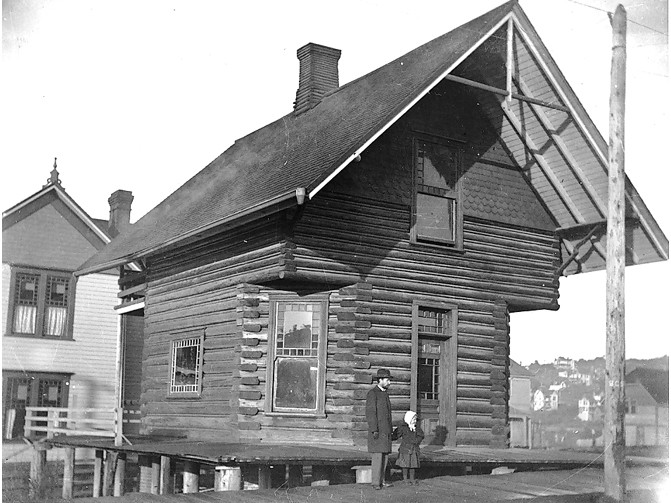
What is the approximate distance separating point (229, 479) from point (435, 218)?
7.48 m

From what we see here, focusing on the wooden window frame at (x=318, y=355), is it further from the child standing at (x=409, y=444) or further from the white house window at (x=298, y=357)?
the child standing at (x=409, y=444)

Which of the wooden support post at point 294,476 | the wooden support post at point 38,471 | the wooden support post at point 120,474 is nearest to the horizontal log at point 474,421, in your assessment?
the wooden support post at point 294,476

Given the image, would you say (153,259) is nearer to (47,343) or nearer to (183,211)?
(183,211)

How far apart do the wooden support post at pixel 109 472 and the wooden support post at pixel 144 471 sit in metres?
0.68

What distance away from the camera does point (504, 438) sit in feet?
59.7

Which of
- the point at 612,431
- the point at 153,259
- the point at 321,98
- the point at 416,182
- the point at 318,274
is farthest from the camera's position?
the point at 321,98

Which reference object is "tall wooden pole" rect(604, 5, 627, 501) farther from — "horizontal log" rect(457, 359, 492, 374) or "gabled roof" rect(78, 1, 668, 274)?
"horizontal log" rect(457, 359, 492, 374)

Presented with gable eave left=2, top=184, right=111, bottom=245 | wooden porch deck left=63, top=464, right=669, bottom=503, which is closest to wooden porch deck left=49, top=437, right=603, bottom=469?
wooden porch deck left=63, top=464, right=669, bottom=503

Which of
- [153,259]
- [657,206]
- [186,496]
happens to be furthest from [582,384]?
[186,496]

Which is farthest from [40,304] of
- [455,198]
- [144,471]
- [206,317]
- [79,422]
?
[455,198]

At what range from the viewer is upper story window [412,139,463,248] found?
57.1 ft

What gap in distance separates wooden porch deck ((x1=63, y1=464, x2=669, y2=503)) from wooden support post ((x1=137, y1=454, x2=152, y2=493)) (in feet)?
17.1

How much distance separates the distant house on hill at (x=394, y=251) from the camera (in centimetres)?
1599

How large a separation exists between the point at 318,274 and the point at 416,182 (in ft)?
9.88
